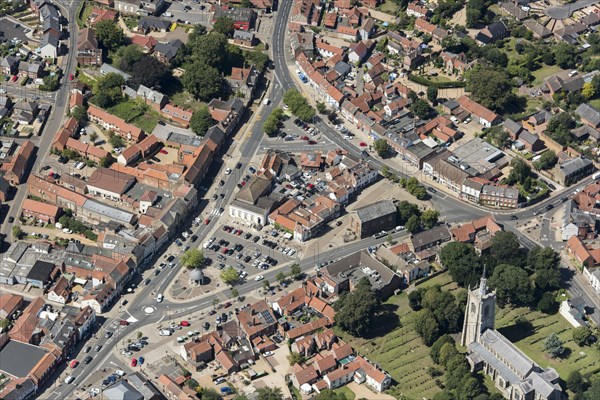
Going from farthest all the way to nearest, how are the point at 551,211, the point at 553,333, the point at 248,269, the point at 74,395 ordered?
the point at 551,211
the point at 248,269
the point at 553,333
the point at 74,395

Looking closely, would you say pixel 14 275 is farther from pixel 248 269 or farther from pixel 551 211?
pixel 551 211

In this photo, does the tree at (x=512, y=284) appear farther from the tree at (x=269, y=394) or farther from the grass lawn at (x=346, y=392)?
the tree at (x=269, y=394)

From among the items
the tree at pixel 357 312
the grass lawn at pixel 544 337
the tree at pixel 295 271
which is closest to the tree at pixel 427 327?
the tree at pixel 357 312

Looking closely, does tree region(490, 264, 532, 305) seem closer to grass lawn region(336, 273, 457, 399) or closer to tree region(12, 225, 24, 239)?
grass lawn region(336, 273, 457, 399)

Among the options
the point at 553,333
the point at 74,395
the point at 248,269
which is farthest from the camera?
the point at 248,269

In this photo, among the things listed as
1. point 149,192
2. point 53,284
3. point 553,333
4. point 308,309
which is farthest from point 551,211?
point 53,284

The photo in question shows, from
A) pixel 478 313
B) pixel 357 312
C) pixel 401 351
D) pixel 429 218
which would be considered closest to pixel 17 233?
pixel 357 312
